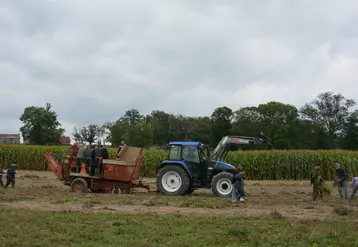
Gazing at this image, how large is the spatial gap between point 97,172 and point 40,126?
85.3m

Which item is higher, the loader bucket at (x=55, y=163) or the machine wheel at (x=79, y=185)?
the loader bucket at (x=55, y=163)

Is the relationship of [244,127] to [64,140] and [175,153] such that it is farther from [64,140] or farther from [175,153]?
[175,153]

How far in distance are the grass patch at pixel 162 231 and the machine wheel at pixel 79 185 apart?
22.9 feet

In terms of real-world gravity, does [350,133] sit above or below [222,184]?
above

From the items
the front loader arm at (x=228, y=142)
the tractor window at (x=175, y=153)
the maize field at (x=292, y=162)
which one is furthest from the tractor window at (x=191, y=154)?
the maize field at (x=292, y=162)

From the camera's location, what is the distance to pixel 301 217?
1292 cm

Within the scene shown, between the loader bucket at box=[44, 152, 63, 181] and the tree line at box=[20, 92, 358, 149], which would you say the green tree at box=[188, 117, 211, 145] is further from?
the loader bucket at box=[44, 152, 63, 181]

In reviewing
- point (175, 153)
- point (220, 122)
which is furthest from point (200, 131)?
point (175, 153)

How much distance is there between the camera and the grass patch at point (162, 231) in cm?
944

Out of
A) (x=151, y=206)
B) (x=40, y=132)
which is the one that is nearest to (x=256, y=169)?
(x=151, y=206)

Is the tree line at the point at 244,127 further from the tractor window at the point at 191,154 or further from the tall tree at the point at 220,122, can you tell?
the tractor window at the point at 191,154

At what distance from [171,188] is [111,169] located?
2.77 m

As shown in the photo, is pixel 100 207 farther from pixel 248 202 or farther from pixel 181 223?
pixel 248 202

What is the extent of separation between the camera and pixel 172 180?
19625 mm
